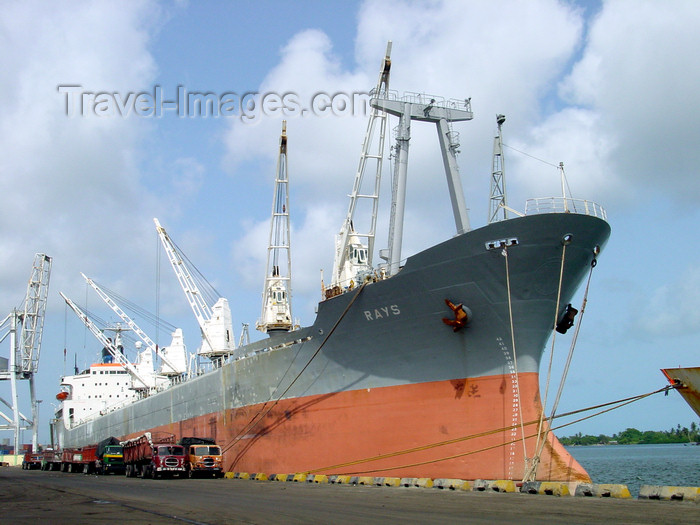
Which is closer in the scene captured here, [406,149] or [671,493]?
[671,493]

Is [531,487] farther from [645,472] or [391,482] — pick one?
[645,472]

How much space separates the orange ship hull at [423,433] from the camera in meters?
16.2

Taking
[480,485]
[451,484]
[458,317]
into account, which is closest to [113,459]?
[451,484]

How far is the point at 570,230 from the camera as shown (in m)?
16.3

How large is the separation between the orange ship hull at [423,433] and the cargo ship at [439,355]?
3cm

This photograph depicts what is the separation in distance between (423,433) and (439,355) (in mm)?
2150

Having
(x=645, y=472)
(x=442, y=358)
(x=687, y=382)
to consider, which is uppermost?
(x=442, y=358)

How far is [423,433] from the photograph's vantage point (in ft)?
57.5

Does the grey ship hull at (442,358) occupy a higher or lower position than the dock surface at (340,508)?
higher

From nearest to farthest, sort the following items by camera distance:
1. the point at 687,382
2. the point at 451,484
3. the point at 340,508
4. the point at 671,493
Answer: the point at 340,508 → the point at 671,493 → the point at 687,382 → the point at 451,484

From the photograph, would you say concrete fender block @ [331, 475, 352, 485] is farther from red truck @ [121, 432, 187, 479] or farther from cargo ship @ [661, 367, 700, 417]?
cargo ship @ [661, 367, 700, 417]

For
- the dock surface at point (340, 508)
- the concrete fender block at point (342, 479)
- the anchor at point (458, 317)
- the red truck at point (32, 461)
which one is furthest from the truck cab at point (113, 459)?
the anchor at point (458, 317)

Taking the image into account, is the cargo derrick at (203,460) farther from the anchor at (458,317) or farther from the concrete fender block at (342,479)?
the anchor at (458,317)

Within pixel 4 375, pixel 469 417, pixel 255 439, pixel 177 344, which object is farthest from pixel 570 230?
pixel 4 375
